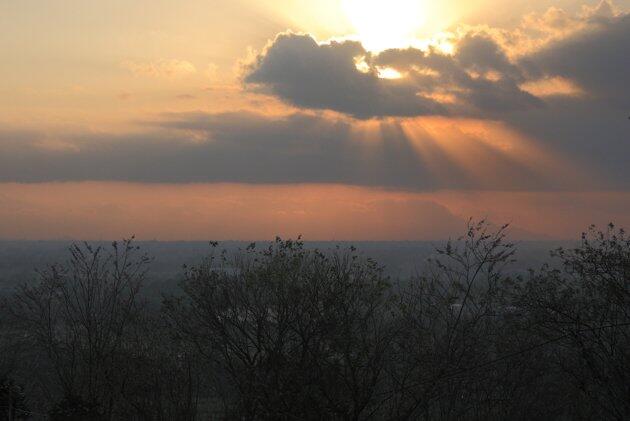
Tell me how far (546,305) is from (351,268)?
734 cm

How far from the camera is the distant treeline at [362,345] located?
2220 centimetres

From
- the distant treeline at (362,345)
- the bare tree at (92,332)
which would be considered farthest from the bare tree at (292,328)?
the bare tree at (92,332)

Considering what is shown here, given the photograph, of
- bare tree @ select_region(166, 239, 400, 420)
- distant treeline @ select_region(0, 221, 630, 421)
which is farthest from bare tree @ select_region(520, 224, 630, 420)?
bare tree @ select_region(166, 239, 400, 420)

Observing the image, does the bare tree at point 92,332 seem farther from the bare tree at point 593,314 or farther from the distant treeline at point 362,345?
the bare tree at point 593,314

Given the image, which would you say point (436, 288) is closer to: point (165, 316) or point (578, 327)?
point (578, 327)

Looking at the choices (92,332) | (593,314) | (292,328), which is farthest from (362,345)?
(92,332)

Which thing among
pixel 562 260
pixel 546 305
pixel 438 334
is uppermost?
pixel 562 260

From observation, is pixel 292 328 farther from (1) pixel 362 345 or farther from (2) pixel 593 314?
(2) pixel 593 314

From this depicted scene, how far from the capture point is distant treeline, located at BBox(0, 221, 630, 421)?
22.2 m

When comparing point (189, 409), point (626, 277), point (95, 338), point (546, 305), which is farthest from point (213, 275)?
point (626, 277)

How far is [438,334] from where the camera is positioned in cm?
2848

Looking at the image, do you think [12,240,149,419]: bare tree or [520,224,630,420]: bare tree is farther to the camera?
[12,240,149,419]: bare tree

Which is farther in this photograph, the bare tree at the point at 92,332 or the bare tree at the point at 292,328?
the bare tree at the point at 92,332

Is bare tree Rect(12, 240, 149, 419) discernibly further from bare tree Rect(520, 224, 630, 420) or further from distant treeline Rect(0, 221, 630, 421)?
bare tree Rect(520, 224, 630, 420)
